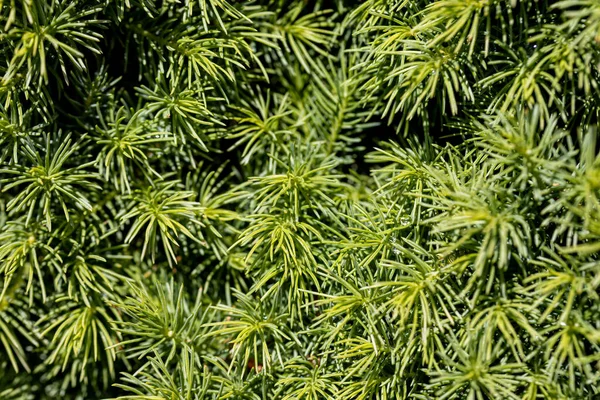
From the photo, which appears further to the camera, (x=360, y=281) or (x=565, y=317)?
(x=360, y=281)

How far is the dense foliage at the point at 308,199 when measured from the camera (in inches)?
23.8

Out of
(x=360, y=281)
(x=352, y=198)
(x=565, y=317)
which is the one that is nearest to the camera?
(x=565, y=317)

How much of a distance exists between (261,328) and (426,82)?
1.17 ft

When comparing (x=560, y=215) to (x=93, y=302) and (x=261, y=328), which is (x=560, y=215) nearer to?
(x=261, y=328)

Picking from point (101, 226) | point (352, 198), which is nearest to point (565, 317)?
point (352, 198)

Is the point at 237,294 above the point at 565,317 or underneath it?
underneath

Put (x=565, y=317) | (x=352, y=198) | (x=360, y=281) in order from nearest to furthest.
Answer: (x=565, y=317) → (x=360, y=281) → (x=352, y=198)

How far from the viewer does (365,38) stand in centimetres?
80

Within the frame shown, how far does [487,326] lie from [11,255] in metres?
0.56

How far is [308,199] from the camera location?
0.76m

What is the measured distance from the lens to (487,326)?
23.6 inches

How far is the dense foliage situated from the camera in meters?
0.60

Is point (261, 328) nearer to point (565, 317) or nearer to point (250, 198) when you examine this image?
point (250, 198)

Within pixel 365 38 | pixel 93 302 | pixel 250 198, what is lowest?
pixel 93 302
